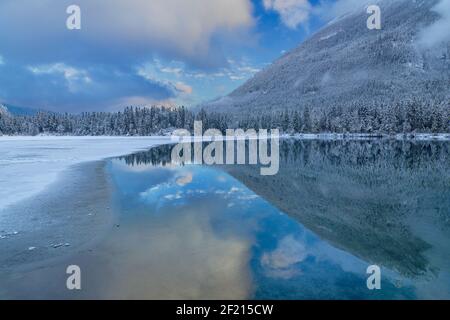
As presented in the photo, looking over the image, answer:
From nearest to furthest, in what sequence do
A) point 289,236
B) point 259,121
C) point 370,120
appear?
1. point 289,236
2. point 370,120
3. point 259,121

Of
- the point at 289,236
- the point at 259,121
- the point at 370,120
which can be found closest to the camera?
the point at 289,236

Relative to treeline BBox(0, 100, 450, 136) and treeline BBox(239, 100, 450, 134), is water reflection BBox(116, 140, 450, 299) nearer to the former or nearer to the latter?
treeline BBox(239, 100, 450, 134)

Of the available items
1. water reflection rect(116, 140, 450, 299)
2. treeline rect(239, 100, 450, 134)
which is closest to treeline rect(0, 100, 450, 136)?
treeline rect(239, 100, 450, 134)

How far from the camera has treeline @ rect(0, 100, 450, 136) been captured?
100812 mm

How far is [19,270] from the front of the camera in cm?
802

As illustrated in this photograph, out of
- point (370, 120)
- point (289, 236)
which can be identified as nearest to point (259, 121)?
point (370, 120)

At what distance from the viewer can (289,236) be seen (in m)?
11.3

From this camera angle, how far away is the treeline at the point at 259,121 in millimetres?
100812

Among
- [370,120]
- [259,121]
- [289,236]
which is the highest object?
[259,121]

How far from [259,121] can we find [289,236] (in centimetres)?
14226

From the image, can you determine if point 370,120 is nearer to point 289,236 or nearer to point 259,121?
point 259,121

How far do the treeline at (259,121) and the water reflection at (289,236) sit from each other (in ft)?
305
